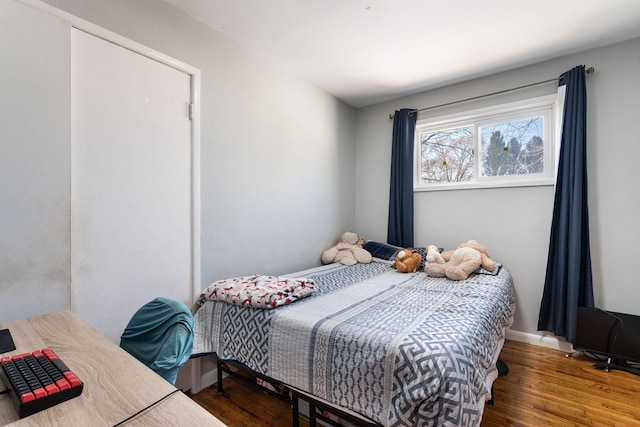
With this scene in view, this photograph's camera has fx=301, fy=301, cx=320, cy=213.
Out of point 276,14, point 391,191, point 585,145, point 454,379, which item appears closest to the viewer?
point 454,379

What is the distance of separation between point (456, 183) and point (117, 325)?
312cm

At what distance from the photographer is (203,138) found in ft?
6.97

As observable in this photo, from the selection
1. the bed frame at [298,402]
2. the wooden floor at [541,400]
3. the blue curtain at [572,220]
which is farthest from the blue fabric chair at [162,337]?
the blue curtain at [572,220]

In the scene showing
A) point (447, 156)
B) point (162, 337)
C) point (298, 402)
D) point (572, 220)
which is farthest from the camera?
point (447, 156)

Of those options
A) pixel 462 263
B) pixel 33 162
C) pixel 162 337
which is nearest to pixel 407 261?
pixel 462 263

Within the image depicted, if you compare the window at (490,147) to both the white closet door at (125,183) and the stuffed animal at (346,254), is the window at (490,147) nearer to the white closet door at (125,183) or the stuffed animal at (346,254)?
the stuffed animal at (346,254)

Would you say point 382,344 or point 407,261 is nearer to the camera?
point 382,344

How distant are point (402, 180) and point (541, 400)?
220cm

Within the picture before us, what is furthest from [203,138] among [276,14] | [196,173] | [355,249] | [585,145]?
[585,145]

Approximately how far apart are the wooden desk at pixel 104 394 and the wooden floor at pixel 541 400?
110 cm

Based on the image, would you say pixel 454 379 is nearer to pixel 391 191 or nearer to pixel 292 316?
pixel 292 316

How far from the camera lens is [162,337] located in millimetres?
1131

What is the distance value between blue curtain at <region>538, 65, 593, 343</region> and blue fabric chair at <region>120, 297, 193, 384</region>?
289 centimetres

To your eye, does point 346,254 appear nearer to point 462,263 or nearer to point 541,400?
point 462,263
